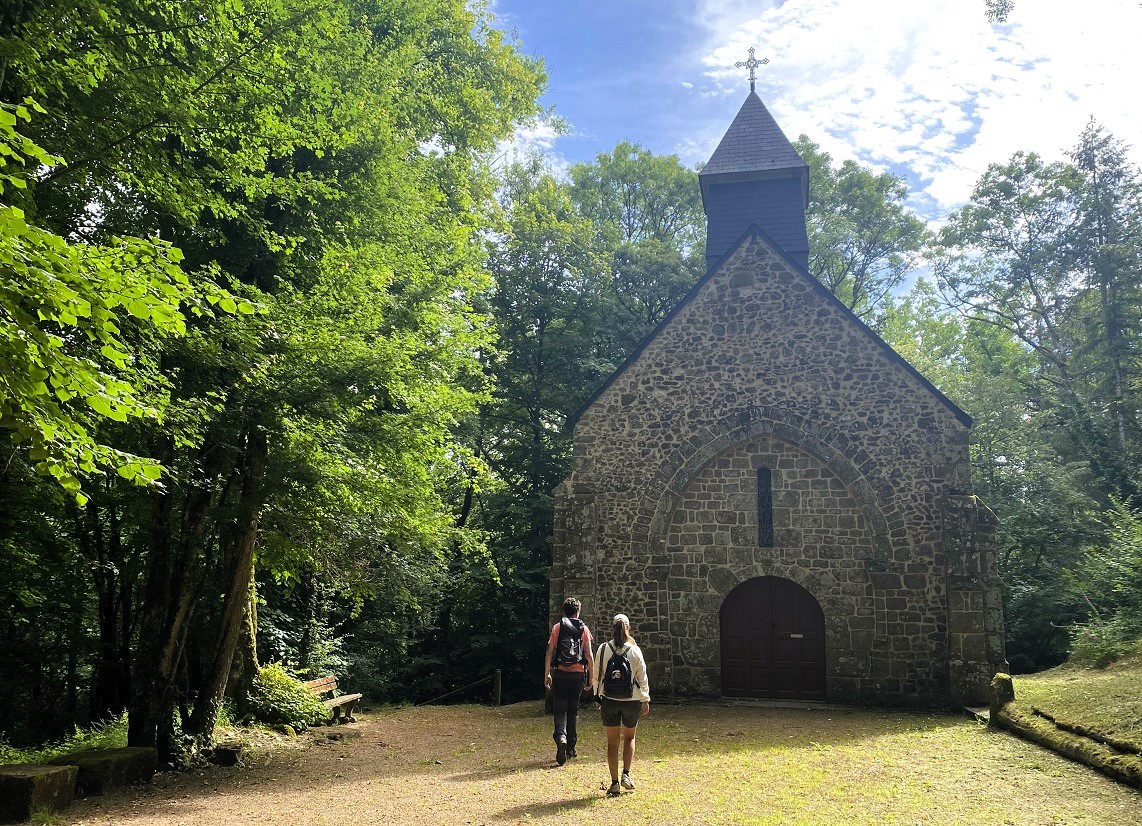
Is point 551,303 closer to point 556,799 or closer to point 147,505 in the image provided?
point 147,505

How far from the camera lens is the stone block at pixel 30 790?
621 centimetres

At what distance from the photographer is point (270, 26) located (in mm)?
7695

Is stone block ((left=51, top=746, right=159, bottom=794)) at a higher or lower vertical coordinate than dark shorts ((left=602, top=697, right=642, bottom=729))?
lower

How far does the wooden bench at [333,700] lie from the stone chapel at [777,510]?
3.99 meters

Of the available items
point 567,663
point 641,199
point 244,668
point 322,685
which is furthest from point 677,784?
point 641,199

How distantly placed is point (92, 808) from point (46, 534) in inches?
203

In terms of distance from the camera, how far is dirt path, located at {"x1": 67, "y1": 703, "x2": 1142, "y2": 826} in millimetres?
6473

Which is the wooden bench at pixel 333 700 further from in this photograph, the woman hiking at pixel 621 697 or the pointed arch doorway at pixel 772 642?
the woman hiking at pixel 621 697

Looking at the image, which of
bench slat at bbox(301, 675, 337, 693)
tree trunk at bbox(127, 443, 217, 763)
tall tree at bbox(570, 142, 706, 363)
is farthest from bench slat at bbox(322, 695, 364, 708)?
tall tree at bbox(570, 142, 706, 363)

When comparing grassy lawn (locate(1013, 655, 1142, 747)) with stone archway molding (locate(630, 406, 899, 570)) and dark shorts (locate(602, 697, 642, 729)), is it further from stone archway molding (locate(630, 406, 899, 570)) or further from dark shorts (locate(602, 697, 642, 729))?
dark shorts (locate(602, 697, 642, 729))

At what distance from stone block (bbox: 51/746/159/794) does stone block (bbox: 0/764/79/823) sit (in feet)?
1.73

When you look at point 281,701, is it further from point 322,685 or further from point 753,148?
point 753,148

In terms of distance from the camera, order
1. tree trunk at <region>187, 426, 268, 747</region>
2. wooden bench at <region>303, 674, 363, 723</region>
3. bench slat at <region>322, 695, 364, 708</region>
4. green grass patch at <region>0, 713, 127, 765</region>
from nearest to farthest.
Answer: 1. green grass patch at <region>0, 713, 127, 765</region>
2. tree trunk at <region>187, 426, 268, 747</region>
3. bench slat at <region>322, 695, 364, 708</region>
4. wooden bench at <region>303, 674, 363, 723</region>

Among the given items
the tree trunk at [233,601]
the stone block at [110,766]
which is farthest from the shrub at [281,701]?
the stone block at [110,766]
